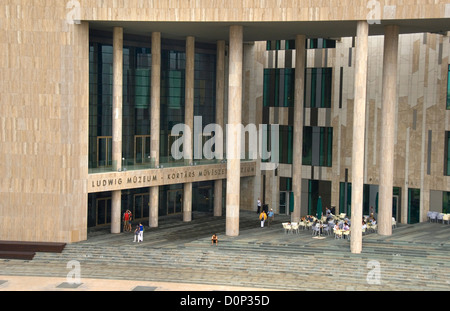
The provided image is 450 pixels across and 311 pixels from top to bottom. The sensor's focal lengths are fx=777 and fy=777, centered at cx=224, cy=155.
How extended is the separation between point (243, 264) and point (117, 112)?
12.5 meters

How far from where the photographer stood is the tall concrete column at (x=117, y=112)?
152 ft

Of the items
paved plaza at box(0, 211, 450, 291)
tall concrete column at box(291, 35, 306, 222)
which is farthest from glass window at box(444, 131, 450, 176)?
tall concrete column at box(291, 35, 306, 222)

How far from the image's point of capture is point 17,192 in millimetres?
44062

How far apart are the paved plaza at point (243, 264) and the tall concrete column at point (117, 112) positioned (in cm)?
208

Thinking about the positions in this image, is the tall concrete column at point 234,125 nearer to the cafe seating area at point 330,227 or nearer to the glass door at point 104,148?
the cafe seating area at point 330,227

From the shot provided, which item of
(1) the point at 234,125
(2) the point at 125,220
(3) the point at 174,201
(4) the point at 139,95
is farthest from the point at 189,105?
(2) the point at 125,220

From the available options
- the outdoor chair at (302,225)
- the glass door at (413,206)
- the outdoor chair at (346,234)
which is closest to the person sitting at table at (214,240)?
the outdoor chair at (302,225)

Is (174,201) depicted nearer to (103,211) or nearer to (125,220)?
(103,211)

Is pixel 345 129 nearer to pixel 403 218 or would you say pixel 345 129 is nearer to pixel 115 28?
pixel 403 218

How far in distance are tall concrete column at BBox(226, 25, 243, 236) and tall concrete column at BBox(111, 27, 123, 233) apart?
678 cm

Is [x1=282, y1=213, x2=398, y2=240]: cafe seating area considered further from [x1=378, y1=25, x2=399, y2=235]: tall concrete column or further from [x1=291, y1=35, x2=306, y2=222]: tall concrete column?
[x1=291, y1=35, x2=306, y2=222]: tall concrete column

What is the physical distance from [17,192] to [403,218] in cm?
2456
